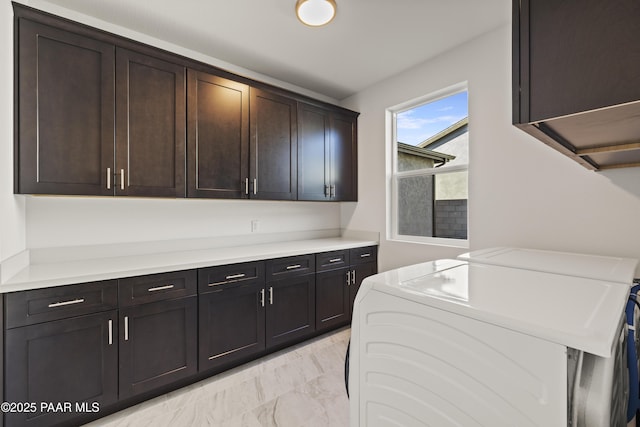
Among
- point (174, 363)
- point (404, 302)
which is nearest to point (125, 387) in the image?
point (174, 363)

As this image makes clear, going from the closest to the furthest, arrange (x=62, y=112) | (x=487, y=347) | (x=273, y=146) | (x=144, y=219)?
(x=487, y=347) < (x=62, y=112) < (x=144, y=219) < (x=273, y=146)

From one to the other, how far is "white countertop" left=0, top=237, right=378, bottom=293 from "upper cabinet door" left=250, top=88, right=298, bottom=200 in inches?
21.9

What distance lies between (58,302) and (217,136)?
148 centimetres

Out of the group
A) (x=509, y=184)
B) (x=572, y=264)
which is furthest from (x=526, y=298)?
(x=509, y=184)

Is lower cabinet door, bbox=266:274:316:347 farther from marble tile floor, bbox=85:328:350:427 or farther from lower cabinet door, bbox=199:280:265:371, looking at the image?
marble tile floor, bbox=85:328:350:427

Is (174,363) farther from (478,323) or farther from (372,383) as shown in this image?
(478,323)

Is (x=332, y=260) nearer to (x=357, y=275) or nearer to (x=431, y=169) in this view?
(x=357, y=275)

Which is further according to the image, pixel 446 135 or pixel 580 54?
pixel 446 135

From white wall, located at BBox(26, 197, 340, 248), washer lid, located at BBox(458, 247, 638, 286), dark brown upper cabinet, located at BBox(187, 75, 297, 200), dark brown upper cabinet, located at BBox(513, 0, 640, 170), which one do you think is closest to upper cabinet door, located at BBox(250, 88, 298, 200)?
dark brown upper cabinet, located at BBox(187, 75, 297, 200)

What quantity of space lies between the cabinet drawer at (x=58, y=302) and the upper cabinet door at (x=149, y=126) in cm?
64

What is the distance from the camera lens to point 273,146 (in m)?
2.71

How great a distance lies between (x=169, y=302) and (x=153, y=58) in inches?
67.1

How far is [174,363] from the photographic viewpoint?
6.41 ft

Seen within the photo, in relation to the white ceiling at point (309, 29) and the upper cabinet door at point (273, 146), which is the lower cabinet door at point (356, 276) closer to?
the upper cabinet door at point (273, 146)
